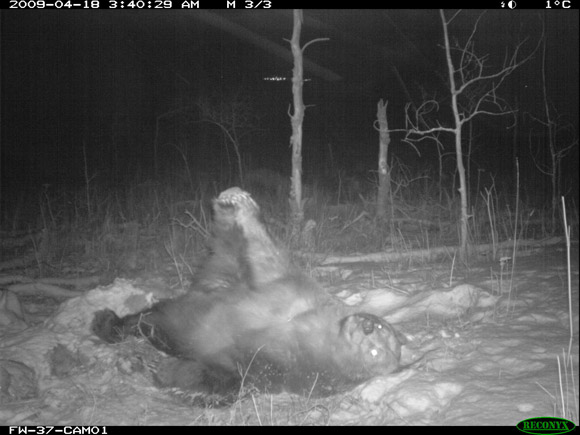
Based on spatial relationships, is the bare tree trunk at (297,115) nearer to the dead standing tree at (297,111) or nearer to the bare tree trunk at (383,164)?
the dead standing tree at (297,111)

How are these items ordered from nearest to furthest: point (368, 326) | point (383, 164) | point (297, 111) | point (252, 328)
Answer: point (368, 326) → point (252, 328) → point (297, 111) → point (383, 164)

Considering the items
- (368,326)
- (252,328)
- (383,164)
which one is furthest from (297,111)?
(368,326)

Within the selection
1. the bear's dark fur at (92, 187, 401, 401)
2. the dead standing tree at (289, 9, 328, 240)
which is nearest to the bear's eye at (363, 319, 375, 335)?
the bear's dark fur at (92, 187, 401, 401)

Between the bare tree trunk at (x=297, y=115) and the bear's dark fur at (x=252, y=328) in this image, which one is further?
the bare tree trunk at (x=297, y=115)

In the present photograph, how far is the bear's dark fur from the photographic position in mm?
3170

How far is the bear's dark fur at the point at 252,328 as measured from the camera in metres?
3.17

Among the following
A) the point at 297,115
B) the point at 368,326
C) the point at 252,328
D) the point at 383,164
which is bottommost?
the point at 252,328

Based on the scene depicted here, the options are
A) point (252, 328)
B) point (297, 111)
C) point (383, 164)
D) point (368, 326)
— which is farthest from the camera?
point (383, 164)

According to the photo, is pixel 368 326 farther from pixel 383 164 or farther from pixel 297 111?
pixel 383 164

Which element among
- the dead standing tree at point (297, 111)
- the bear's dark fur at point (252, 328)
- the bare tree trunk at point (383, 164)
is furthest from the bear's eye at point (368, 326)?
the bare tree trunk at point (383, 164)

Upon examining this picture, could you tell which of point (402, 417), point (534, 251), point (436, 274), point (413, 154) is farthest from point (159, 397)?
point (413, 154)

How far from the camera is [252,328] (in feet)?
12.2

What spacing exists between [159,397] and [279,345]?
857 millimetres

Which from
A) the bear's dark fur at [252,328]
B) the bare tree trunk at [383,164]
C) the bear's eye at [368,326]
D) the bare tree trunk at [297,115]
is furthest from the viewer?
the bare tree trunk at [383,164]
